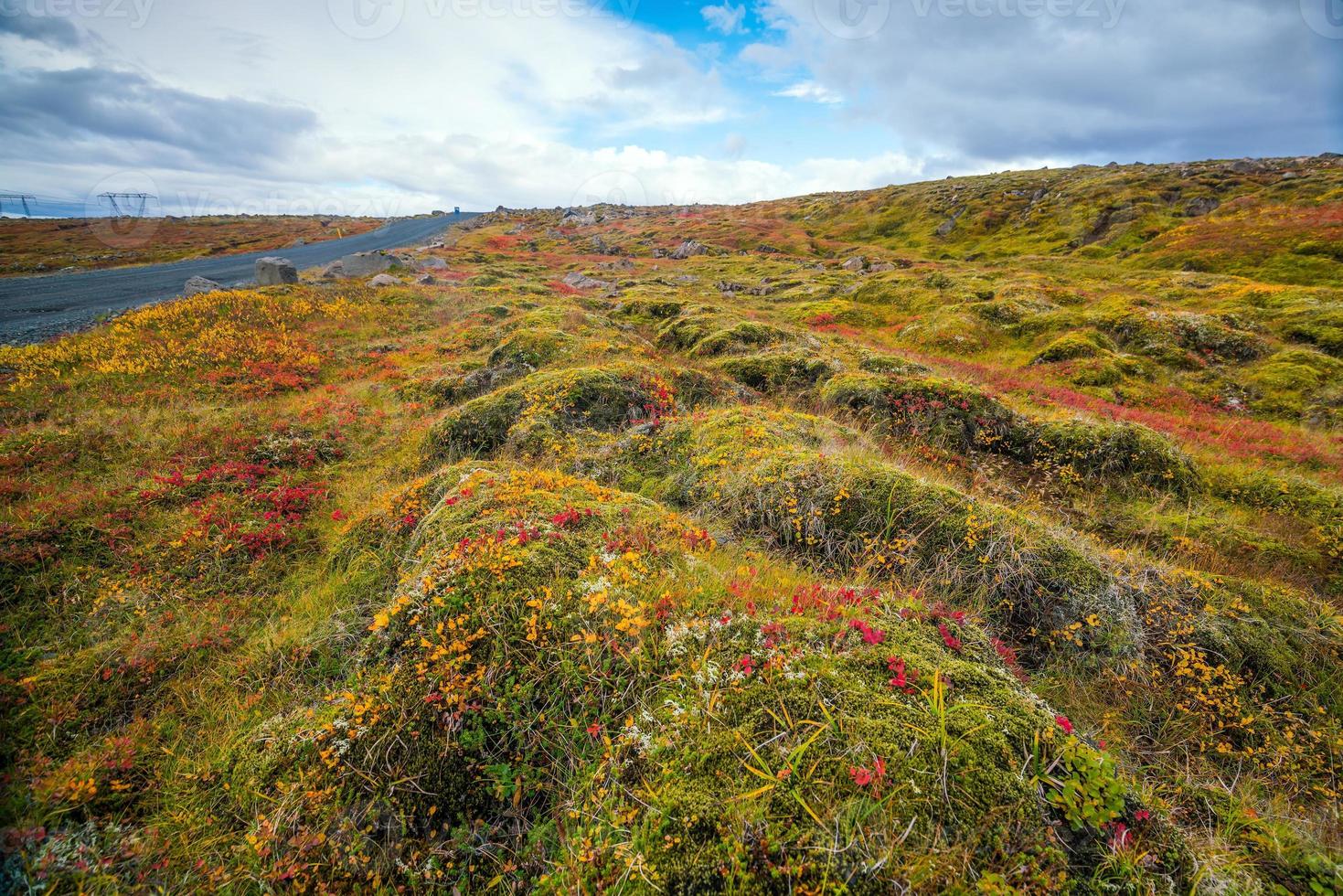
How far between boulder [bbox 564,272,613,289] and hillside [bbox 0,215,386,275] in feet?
139

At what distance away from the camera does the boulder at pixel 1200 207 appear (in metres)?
67.6

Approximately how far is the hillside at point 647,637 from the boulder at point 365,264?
92.3 ft

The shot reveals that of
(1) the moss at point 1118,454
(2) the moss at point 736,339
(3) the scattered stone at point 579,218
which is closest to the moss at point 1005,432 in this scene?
(1) the moss at point 1118,454

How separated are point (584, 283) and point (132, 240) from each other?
238 ft

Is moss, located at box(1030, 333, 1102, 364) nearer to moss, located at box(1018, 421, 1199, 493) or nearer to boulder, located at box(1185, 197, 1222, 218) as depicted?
moss, located at box(1018, 421, 1199, 493)

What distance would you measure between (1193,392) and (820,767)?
2927 centimetres

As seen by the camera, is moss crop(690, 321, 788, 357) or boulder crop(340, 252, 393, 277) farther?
boulder crop(340, 252, 393, 277)

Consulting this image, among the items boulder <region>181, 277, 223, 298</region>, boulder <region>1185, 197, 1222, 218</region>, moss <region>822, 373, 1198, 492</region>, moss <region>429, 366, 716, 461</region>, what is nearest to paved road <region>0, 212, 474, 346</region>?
boulder <region>181, 277, 223, 298</region>

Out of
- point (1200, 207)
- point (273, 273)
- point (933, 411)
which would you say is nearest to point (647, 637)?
point (933, 411)

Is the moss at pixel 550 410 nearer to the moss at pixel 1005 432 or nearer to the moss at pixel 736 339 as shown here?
the moss at pixel 1005 432

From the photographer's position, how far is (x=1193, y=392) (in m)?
21.6

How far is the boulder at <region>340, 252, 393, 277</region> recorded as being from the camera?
134 feet

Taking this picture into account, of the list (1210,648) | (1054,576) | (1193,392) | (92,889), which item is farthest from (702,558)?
(1193,392)

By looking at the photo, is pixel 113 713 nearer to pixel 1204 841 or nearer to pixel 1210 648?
pixel 1204 841
